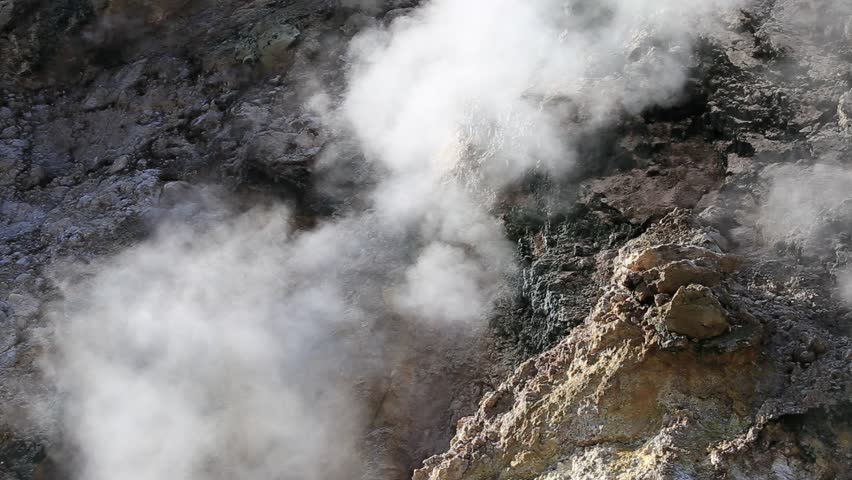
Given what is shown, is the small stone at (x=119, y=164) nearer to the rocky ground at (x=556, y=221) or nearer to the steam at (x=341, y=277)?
the rocky ground at (x=556, y=221)

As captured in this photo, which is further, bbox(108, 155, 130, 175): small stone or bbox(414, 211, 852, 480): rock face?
bbox(108, 155, 130, 175): small stone

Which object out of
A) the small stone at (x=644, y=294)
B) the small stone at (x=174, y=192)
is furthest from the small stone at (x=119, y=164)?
the small stone at (x=644, y=294)

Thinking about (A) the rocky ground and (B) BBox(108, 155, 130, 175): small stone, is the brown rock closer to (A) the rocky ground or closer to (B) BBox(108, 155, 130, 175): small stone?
(A) the rocky ground

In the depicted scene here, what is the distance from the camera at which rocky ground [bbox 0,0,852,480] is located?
2.54m

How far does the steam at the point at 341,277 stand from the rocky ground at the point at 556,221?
0.45ft

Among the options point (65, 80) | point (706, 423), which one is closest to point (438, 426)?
point (706, 423)

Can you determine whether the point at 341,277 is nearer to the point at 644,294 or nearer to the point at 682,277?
Result: the point at 644,294

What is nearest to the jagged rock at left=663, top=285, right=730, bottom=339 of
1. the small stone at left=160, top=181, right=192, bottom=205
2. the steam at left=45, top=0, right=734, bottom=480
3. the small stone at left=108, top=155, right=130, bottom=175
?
the steam at left=45, top=0, right=734, bottom=480

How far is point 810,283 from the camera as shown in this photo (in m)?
2.79

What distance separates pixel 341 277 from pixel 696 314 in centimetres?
194

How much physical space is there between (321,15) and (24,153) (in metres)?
2.17

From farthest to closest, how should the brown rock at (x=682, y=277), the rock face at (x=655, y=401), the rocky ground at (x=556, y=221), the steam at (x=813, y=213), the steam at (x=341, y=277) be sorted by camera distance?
1. the steam at (x=341, y=277)
2. the steam at (x=813, y=213)
3. the brown rock at (x=682, y=277)
4. the rocky ground at (x=556, y=221)
5. the rock face at (x=655, y=401)

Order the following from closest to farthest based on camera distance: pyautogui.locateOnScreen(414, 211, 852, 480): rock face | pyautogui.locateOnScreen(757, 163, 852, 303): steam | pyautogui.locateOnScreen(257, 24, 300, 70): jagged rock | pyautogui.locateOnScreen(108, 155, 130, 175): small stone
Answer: pyautogui.locateOnScreen(414, 211, 852, 480): rock face < pyautogui.locateOnScreen(757, 163, 852, 303): steam < pyautogui.locateOnScreen(108, 155, 130, 175): small stone < pyautogui.locateOnScreen(257, 24, 300, 70): jagged rock

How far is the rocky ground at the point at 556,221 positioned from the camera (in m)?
2.54
